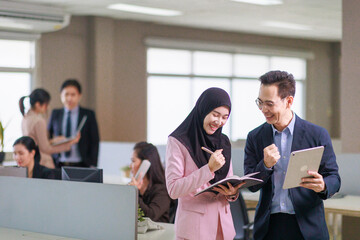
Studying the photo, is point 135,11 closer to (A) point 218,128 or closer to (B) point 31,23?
(B) point 31,23

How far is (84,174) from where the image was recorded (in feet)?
11.2

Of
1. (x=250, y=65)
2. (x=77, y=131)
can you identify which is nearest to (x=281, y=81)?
(x=77, y=131)

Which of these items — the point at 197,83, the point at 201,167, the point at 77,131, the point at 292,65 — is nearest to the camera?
the point at 201,167

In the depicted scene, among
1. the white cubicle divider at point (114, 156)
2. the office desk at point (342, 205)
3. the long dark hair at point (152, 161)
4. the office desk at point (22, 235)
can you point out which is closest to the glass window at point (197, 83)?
the white cubicle divider at point (114, 156)

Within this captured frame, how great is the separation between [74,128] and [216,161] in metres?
3.85

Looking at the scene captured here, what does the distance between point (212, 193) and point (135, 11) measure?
566cm

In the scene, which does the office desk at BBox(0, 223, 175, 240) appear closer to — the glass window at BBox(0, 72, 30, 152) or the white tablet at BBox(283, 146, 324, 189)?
the white tablet at BBox(283, 146, 324, 189)

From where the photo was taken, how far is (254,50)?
10.9 metres

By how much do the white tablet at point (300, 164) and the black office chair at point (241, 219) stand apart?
1.83 m

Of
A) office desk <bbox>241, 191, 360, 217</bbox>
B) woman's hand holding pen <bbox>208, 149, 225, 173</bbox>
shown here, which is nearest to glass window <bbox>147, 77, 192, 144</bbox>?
office desk <bbox>241, 191, 360, 217</bbox>

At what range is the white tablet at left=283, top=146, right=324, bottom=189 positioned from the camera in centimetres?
241

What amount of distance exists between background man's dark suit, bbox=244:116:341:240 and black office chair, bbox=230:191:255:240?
1669 millimetres

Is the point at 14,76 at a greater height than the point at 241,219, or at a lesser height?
greater

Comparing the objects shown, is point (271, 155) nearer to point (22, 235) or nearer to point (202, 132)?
point (202, 132)
